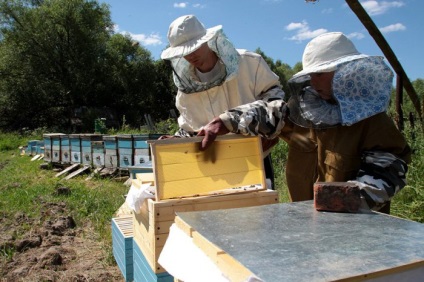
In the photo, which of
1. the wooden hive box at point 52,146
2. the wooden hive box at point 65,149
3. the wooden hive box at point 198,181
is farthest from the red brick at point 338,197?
the wooden hive box at point 52,146

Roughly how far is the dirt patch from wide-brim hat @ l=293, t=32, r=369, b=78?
2.44 metres

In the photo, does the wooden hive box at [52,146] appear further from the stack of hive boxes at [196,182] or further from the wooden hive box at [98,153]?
the stack of hive boxes at [196,182]

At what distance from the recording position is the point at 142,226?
1.82 m

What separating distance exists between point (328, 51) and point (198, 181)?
0.71 meters

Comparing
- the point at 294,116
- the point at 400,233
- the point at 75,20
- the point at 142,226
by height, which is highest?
the point at 75,20

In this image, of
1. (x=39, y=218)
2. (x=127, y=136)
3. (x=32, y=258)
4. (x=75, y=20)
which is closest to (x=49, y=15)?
(x=75, y=20)

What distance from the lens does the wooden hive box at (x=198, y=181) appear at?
4.94 feet

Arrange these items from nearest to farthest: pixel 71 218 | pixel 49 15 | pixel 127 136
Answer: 1. pixel 71 218
2. pixel 127 136
3. pixel 49 15

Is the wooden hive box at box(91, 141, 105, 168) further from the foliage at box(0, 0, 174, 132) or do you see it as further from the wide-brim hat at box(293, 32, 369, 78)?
the foliage at box(0, 0, 174, 132)

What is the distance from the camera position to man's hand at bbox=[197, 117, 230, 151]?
156 cm

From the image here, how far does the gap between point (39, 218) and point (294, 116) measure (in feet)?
12.9

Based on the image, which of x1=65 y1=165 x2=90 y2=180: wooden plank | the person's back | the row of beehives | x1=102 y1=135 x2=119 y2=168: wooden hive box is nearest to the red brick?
the person's back

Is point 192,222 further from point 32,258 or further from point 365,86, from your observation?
point 32,258

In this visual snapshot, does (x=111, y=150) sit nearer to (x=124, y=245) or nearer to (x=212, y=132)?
(x=124, y=245)
